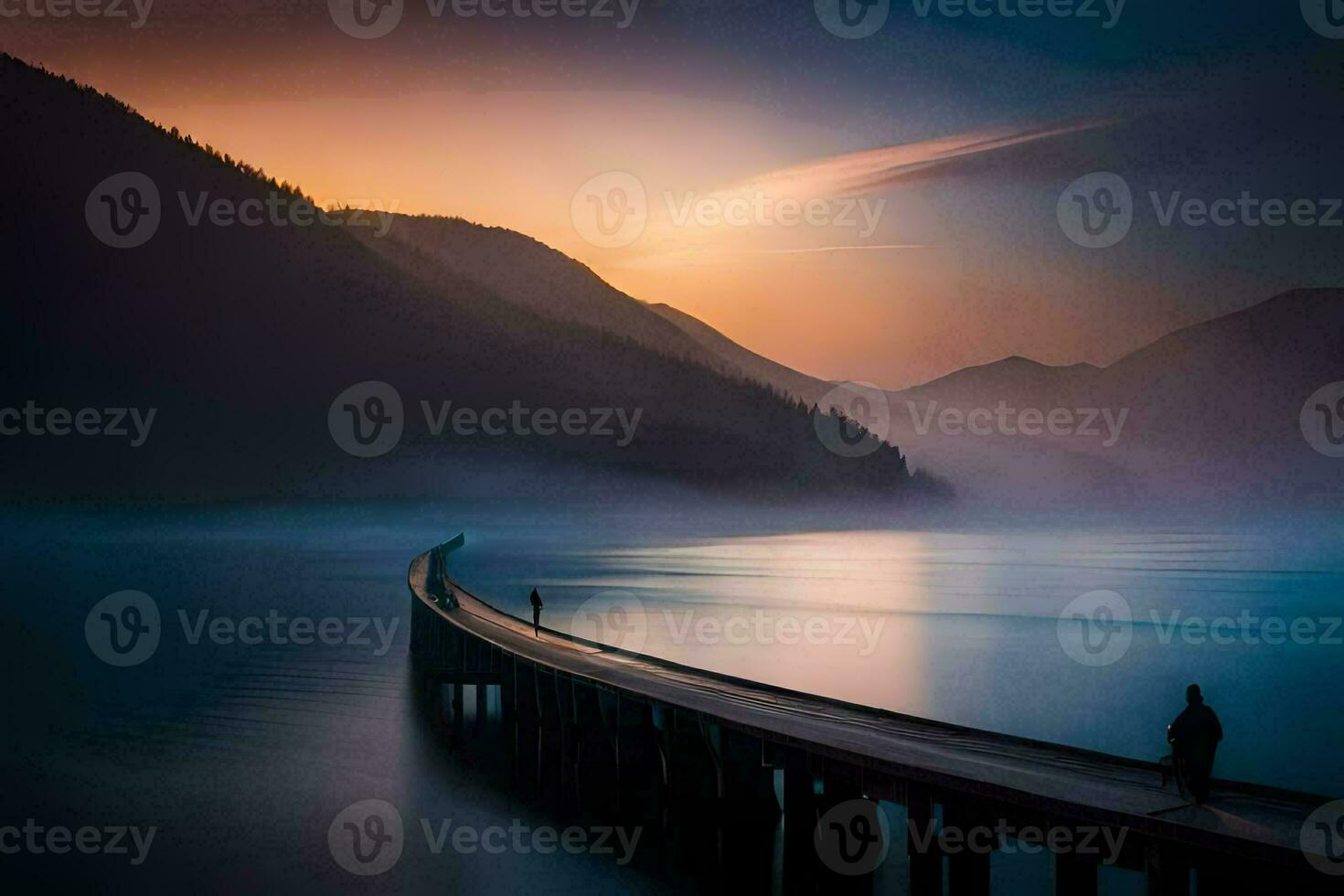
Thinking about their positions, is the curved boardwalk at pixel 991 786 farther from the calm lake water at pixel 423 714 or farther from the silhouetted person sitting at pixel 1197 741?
the calm lake water at pixel 423 714

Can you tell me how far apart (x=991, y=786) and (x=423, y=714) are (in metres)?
27.3

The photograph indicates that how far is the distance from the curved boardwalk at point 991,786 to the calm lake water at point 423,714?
11.3ft

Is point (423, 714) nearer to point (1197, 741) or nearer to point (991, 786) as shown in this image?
point (991, 786)

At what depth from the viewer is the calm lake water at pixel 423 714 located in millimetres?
26812

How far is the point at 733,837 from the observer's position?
68.2ft

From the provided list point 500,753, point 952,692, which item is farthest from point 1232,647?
point 500,753

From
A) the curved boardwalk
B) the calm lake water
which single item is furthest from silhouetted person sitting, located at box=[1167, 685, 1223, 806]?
the calm lake water

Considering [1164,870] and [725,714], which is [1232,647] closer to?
[725,714]

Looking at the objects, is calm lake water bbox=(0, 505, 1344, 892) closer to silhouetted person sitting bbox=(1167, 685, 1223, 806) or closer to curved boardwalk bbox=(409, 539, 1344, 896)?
curved boardwalk bbox=(409, 539, 1344, 896)

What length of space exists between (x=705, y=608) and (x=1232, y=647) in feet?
98.2

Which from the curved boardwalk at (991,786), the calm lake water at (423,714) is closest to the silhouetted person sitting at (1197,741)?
the curved boardwalk at (991,786)

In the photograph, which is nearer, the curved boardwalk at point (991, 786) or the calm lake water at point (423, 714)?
the curved boardwalk at point (991, 786)

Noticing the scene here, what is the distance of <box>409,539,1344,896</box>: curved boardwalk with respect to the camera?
12.3 meters

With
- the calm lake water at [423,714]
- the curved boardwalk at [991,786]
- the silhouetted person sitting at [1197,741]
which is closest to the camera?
→ the curved boardwalk at [991,786]
